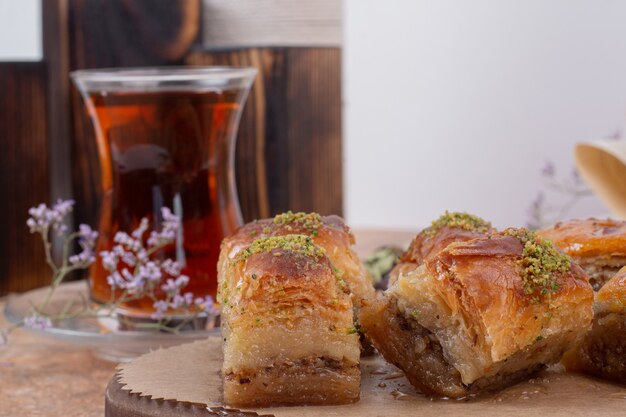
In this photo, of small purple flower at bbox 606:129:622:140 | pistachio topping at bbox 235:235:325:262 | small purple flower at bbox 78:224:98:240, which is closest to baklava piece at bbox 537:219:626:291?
pistachio topping at bbox 235:235:325:262

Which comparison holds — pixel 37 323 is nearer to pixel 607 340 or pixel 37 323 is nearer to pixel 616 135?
pixel 607 340

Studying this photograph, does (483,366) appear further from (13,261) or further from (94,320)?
(13,261)

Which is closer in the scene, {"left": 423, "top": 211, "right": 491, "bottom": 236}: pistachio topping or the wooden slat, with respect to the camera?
{"left": 423, "top": 211, "right": 491, "bottom": 236}: pistachio topping

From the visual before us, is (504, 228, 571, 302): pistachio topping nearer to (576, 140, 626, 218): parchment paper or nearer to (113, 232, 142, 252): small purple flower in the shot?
(113, 232, 142, 252): small purple flower

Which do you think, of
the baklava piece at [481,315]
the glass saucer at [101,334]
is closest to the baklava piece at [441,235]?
the baklava piece at [481,315]

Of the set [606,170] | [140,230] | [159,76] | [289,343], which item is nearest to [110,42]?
[159,76]

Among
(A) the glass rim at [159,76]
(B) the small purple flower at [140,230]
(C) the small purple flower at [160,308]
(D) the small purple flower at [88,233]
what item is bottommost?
(C) the small purple flower at [160,308]

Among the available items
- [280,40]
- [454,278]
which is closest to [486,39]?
[280,40]

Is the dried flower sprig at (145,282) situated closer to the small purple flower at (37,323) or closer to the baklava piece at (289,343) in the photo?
the small purple flower at (37,323)
